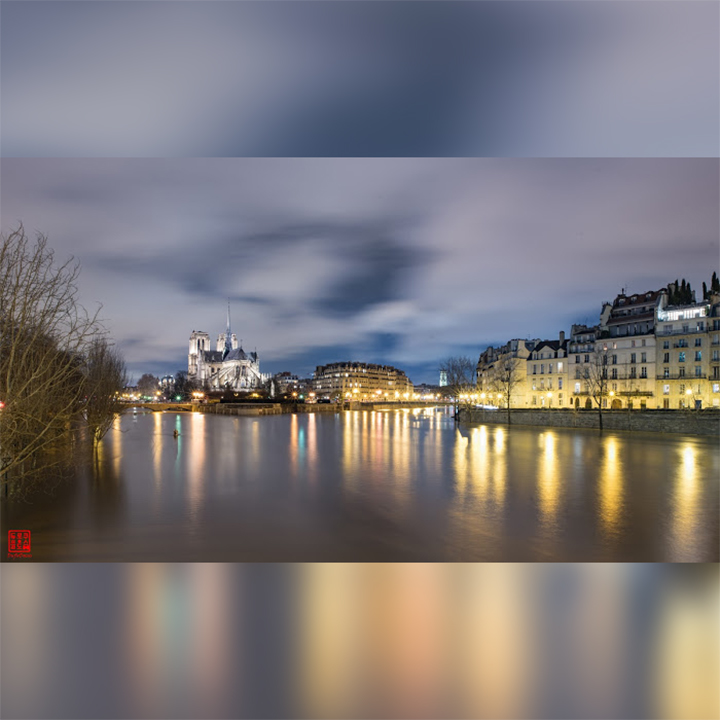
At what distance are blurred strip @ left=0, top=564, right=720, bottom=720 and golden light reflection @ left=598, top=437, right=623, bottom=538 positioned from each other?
1.82 m

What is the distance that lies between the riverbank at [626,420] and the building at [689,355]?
22.8ft

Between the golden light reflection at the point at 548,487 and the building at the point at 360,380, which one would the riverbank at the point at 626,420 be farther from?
the building at the point at 360,380

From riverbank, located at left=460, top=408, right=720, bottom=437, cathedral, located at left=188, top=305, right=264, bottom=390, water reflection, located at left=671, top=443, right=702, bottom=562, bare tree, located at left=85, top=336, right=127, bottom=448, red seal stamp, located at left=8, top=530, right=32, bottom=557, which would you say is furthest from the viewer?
cathedral, located at left=188, top=305, right=264, bottom=390

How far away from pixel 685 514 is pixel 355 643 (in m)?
6.15

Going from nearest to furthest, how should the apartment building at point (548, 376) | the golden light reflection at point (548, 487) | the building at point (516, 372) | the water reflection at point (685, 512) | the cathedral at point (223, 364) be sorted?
the water reflection at point (685, 512) < the golden light reflection at point (548, 487) < the apartment building at point (548, 376) < the building at point (516, 372) < the cathedral at point (223, 364)

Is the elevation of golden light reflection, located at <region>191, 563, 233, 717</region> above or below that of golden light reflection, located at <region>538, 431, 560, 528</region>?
above

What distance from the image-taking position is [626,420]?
22.8 meters

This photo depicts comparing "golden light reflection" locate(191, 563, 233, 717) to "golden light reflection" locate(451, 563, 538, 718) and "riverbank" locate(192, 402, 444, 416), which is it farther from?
"riverbank" locate(192, 402, 444, 416)

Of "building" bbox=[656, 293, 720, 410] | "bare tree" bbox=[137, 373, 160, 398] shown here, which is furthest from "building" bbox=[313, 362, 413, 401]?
"building" bbox=[656, 293, 720, 410]

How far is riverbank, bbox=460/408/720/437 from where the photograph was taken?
797 inches

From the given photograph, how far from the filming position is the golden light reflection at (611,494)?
6727mm

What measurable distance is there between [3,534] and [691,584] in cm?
738

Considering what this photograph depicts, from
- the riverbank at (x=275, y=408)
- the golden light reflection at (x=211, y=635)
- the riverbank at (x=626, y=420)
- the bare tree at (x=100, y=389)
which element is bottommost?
Result: the riverbank at (x=275, y=408)

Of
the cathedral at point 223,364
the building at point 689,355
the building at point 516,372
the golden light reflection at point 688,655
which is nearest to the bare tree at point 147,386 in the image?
the cathedral at point 223,364
